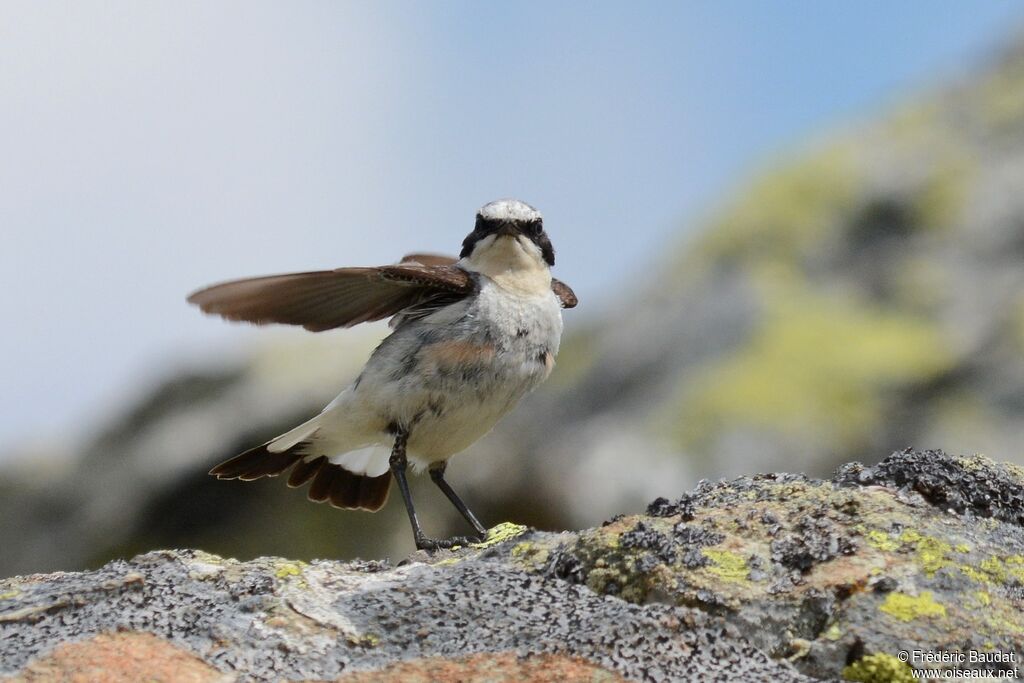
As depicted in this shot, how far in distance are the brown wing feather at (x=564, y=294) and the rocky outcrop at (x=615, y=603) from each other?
3.91m

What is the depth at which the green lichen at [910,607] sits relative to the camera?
13.5 feet

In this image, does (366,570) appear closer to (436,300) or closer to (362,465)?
(436,300)

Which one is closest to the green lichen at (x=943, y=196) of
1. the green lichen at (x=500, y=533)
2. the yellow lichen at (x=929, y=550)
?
the green lichen at (x=500, y=533)

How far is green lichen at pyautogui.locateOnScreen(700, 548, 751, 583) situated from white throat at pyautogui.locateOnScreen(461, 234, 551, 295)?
3785 mm

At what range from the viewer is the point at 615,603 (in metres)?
4.32

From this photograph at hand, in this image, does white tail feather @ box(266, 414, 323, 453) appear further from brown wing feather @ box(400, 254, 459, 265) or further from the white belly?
brown wing feather @ box(400, 254, 459, 265)

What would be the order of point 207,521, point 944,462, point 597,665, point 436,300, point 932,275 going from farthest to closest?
point 932,275 < point 207,521 < point 436,300 < point 944,462 < point 597,665

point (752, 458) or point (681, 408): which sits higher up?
point (681, 408)

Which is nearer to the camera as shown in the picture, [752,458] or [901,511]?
[901,511]

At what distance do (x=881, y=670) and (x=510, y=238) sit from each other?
4.80m

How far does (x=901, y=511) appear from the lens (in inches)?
186

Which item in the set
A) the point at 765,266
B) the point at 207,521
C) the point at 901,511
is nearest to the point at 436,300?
the point at 901,511

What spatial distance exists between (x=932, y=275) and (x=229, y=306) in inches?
525

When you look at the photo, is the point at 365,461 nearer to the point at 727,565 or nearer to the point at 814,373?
the point at 727,565
